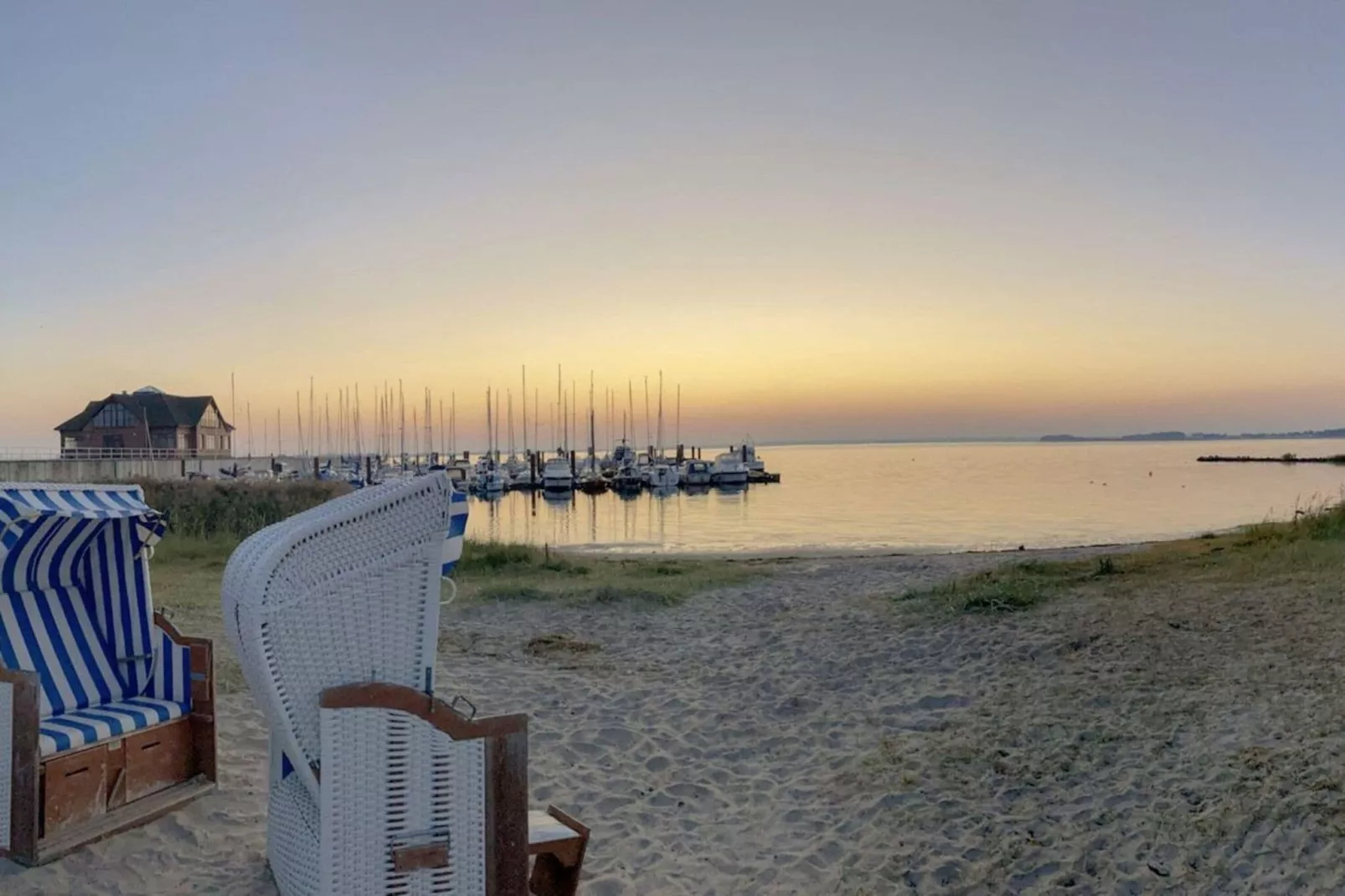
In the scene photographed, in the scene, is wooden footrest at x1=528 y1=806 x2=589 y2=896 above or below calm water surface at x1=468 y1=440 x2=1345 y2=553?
above

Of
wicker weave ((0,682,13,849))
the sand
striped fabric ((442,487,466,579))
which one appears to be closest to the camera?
striped fabric ((442,487,466,579))

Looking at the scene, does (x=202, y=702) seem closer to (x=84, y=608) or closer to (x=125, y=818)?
(x=125, y=818)

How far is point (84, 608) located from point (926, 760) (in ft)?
15.3

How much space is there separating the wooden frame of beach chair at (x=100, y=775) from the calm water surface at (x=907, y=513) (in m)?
16.5

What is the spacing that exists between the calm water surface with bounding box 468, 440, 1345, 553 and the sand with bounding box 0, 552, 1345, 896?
14.5 meters

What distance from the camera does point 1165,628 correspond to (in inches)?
299

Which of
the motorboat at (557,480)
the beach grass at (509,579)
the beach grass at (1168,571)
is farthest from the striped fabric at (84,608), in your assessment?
the motorboat at (557,480)

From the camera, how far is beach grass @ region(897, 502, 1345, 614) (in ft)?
30.9

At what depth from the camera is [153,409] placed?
57469 millimetres

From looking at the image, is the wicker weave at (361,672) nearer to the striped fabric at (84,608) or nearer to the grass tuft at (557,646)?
the striped fabric at (84,608)

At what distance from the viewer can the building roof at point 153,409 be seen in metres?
56.5

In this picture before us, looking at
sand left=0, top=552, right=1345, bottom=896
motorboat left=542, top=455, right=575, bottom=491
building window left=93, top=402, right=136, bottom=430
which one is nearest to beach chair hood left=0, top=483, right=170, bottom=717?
sand left=0, top=552, right=1345, bottom=896

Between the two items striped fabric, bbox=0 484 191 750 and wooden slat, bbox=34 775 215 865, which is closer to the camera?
wooden slat, bbox=34 775 215 865

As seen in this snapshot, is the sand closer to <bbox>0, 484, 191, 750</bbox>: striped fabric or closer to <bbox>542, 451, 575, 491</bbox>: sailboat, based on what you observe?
<bbox>0, 484, 191, 750</bbox>: striped fabric
